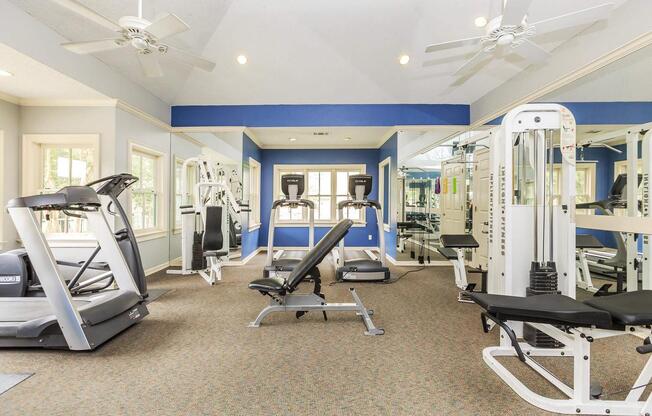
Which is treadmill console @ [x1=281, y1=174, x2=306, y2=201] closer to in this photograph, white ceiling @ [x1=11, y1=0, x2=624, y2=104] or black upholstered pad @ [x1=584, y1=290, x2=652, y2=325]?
white ceiling @ [x1=11, y1=0, x2=624, y2=104]

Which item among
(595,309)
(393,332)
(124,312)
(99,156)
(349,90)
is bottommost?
(393,332)

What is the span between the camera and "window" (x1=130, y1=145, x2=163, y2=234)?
4945mm

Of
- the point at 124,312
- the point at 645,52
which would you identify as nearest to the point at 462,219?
the point at 645,52

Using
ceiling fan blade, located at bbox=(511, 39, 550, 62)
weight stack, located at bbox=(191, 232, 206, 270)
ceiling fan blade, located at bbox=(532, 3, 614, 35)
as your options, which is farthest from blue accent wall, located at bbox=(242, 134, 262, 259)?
ceiling fan blade, located at bbox=(532, 3, 614, 35)

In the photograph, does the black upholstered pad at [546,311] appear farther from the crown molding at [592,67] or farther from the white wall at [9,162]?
the white wall at [9,162]

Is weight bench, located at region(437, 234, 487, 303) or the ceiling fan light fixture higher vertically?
the ceiling fan light fixture

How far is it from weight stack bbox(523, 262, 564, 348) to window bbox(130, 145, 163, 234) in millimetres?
4998

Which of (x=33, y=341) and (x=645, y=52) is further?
(x=645, y=52)

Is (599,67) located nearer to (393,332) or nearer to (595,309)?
(595,309)

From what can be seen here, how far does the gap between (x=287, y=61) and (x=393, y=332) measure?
3995 millimetres

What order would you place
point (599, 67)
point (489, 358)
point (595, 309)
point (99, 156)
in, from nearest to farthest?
point (595, 309) → point (489, 358) → point (599, 67) → point (99, 156)

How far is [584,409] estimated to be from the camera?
5.66 ft

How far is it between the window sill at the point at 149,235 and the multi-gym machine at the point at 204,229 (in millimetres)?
608

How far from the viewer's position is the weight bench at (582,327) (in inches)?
62.9
